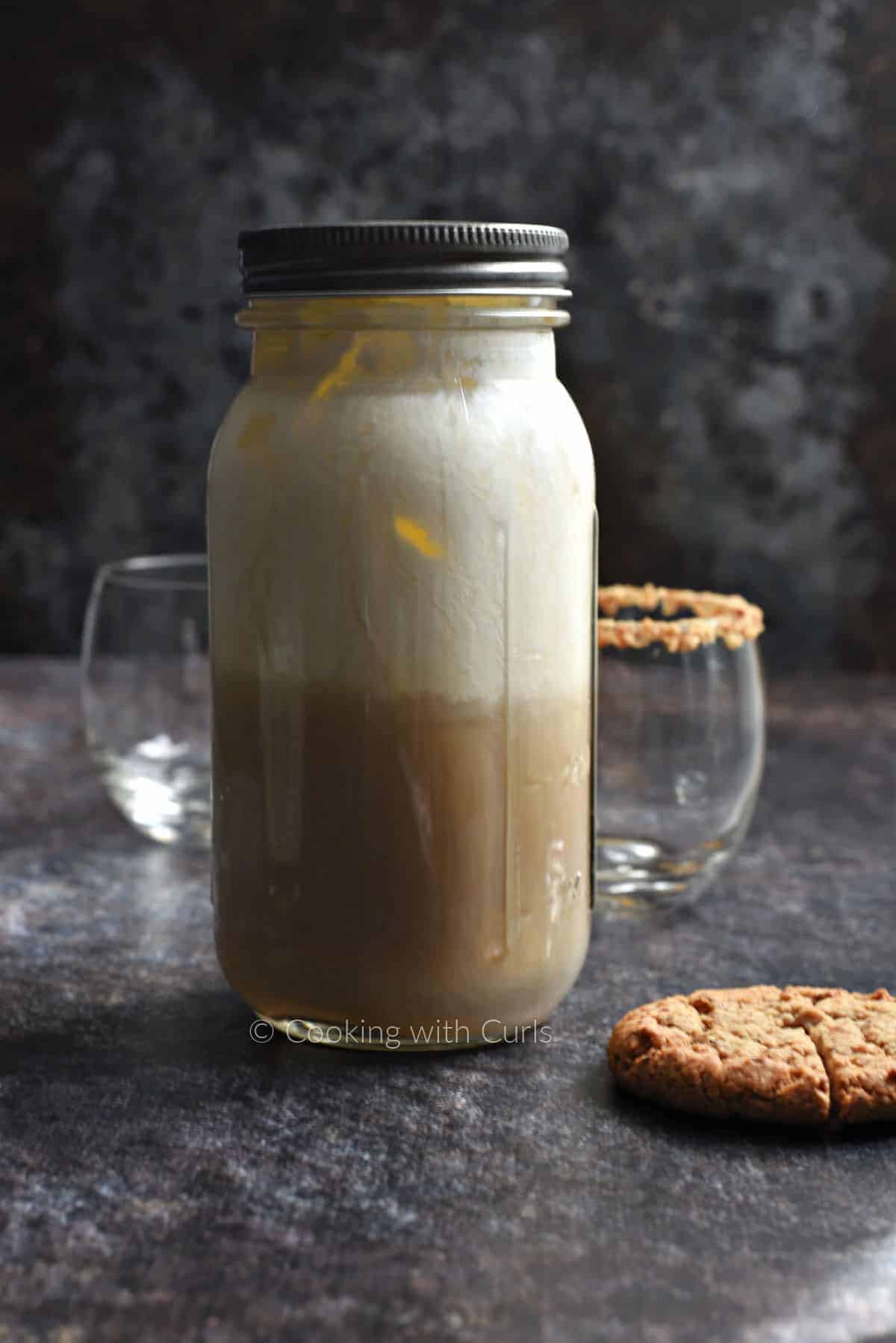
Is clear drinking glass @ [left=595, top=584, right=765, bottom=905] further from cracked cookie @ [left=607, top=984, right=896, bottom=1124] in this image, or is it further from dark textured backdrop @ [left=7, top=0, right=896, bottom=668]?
dark textured backdrop @ [left=7, top=0, right=896, bottom=668]

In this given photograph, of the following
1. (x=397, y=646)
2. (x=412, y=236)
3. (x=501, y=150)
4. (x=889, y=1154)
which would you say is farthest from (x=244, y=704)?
(x=501, y=150)

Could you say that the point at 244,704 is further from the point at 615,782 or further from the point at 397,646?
the point at 615,782

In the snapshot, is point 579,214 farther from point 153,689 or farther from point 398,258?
point 398,258

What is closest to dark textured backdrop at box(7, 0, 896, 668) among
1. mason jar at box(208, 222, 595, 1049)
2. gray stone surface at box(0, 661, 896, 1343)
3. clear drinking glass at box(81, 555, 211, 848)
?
clear drinking glass at box(81, 555, 211, 848)

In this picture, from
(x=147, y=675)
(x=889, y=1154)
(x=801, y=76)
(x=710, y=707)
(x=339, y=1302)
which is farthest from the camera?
(x=801, y=76)

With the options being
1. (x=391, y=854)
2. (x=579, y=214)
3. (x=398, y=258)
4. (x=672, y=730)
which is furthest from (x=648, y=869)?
(x=579, y=214)

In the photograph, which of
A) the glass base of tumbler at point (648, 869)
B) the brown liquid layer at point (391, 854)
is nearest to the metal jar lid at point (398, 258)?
the brown liquid layer at point (391, 854)
